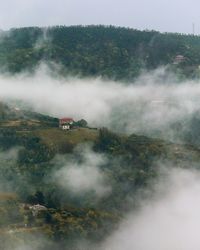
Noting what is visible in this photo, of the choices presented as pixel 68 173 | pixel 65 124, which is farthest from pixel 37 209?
pixel 65 124

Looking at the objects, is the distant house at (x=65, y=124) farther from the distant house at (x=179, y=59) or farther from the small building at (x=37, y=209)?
the distant house at (x=179, y=59)

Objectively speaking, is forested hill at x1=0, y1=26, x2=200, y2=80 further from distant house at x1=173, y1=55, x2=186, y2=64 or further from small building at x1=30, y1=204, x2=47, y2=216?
small building at x1=30, y1=204, x2=47, y2=216

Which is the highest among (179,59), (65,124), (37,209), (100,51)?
(100,51)

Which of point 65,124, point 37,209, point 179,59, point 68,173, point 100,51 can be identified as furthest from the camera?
point 100,51

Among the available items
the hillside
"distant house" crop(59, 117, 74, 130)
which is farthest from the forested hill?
"distant house" crop(59, 117, 74, 130)

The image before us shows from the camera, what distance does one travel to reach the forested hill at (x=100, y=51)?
15912 cm

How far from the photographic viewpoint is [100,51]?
163 meters

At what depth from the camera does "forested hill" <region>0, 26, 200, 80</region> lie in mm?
159125

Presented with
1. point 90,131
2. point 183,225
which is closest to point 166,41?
point 90,131

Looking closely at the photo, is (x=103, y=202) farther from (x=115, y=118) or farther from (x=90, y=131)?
(x=115, y=118)

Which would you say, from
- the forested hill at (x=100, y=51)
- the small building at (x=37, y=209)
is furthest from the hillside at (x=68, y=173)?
the forested hill at (x=100, y=51)

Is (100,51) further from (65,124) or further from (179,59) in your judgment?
(65,124)

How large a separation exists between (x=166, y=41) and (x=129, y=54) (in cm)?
1003

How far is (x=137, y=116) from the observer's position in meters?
139
